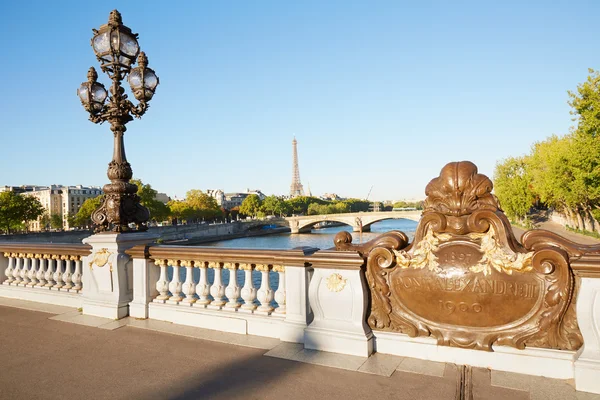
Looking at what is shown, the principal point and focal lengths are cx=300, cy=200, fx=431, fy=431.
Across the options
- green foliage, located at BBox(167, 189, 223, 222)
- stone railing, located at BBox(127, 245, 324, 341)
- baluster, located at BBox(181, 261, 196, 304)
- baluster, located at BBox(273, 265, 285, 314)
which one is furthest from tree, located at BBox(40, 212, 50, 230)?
baluster, located at BBox(273, 265, 285, 314)

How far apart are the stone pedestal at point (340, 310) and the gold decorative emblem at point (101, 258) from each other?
3533 mm

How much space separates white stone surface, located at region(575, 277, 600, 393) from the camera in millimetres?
3650

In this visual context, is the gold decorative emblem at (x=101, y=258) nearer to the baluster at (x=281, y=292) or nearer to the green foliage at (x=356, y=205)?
the baluster at (x=281, y=292)

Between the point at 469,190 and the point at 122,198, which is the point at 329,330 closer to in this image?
the point at 469,190

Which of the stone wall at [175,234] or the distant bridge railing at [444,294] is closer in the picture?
the distant bridge railing at [444,294]

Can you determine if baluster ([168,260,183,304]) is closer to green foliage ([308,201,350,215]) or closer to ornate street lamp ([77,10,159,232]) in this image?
ornate street lamp ([77,10,159,232])

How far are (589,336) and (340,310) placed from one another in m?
2.32

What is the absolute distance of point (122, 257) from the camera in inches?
261

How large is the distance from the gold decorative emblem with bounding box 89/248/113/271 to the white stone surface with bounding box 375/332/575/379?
433cm

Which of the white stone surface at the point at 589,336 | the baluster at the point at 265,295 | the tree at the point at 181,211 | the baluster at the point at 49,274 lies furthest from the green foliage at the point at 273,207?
the white stone surface at the point at 589,336

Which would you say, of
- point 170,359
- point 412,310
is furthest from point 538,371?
point 170,359

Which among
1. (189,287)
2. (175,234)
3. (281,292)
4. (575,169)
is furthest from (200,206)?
(281,292)

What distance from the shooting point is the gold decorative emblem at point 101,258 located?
263 inches

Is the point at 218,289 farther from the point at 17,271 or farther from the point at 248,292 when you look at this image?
the point at 17,271
